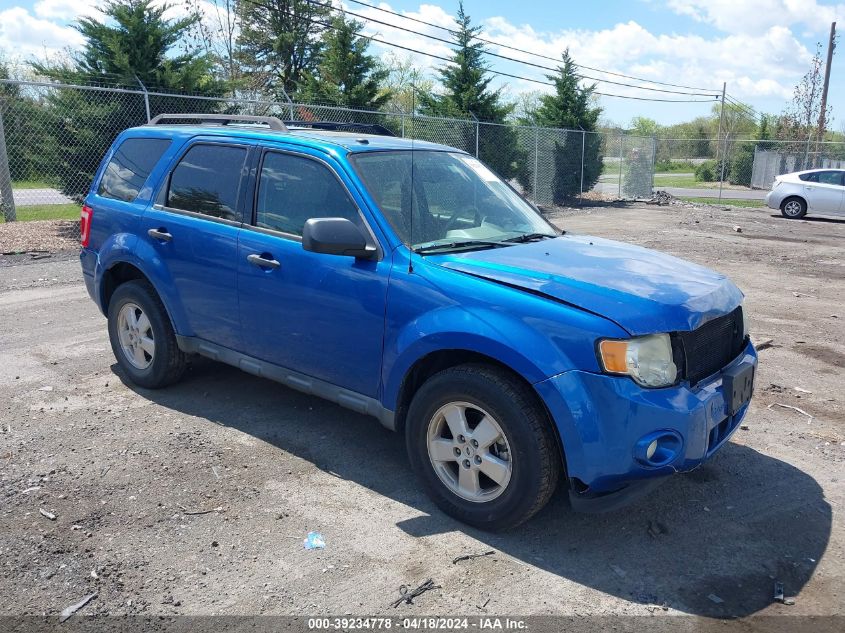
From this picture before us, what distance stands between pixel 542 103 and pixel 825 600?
25313 mm

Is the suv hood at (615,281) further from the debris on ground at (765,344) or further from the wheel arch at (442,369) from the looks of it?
the debris on ground at (765,344)

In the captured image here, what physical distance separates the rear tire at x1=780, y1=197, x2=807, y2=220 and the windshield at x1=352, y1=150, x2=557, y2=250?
62.5 ft

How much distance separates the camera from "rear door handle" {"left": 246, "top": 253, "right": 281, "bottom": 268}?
4289 millimetres

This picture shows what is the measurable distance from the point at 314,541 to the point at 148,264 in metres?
2.58

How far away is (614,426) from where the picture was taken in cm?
315

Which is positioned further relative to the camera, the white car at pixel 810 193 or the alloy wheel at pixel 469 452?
the white car at pixel 810 193

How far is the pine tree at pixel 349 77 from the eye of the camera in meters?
19.4

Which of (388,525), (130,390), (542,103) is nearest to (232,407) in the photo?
(130,390)

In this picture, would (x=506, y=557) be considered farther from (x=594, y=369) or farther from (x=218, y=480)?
(x=218, y=480)

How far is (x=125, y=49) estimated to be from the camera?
13516mm

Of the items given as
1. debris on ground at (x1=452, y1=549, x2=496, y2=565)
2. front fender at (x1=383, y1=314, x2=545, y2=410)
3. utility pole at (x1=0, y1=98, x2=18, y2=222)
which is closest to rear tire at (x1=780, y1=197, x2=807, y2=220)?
utility pole at (x1=0, y1=98, x2=18, y2=222)

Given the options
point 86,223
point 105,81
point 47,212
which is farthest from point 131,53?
point 86,223

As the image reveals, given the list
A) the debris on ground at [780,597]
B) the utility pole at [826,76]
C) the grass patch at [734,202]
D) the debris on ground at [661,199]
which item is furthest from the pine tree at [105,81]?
the utility pole at [826,76]

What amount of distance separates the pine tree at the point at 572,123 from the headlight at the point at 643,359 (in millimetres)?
22084
